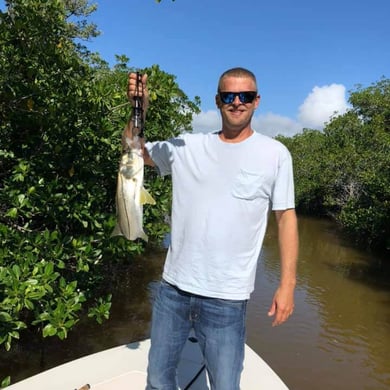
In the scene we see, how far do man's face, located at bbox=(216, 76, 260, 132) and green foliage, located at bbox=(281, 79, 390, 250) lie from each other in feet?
45.4

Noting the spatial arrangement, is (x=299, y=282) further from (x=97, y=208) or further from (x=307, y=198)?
(x=307, y=198)

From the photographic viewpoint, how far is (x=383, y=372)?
8.17 meters

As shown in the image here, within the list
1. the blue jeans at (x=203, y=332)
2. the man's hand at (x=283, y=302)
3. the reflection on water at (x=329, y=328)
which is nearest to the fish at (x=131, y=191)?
the blue jeans at (x=203, y=332)

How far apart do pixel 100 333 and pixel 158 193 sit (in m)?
3.73

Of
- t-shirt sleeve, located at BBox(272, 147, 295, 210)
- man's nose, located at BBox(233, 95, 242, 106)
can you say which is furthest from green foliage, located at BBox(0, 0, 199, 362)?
t-shirt sleeve, located at BBox(272, 147, 295, 210)

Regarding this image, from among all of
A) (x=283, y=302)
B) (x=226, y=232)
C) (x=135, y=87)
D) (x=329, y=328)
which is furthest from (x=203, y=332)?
(x=329, y=328)

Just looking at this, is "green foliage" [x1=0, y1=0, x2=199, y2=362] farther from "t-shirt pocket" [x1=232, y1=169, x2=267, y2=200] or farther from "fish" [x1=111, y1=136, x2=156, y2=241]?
"t-shirt pocket" [x1=232, y1=169, x2=267, y2=200]

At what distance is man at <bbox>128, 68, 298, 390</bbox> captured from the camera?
2.66 meters

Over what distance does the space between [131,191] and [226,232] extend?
0.69 metres

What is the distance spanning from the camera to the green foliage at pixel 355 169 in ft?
55.6

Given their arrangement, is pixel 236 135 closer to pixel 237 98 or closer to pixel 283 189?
pixel 237 98

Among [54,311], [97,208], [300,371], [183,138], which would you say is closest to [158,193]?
[97,208]

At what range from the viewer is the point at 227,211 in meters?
2.66

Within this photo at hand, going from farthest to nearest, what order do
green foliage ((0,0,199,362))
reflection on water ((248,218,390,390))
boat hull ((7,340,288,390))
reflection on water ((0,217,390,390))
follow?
reflection on water ((248,218,390,390)) → reflection on water ((0,217,390,390)) → green foliage ((0,0,199,362)) → boat hull ((7,340,288,390))
